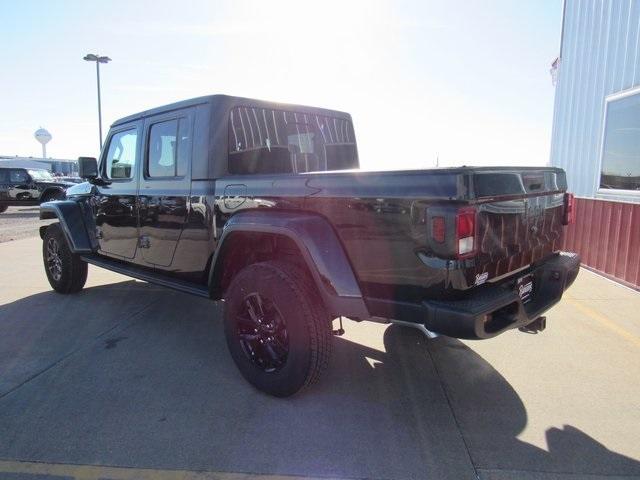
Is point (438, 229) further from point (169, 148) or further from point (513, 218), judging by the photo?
point (169, 148)

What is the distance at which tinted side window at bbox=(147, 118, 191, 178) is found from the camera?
151 inches

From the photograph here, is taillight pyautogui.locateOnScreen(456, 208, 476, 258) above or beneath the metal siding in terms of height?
beneath

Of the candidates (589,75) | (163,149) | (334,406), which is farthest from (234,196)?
(589,75)

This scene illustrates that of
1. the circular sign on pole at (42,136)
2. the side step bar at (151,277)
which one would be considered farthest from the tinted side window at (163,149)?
the circular sign on pole at (42,136)

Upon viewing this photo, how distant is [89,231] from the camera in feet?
17.1

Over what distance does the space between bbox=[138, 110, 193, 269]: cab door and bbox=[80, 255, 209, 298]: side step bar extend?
4.5 inches

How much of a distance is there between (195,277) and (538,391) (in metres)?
2.63

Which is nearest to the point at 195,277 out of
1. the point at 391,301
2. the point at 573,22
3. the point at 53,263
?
the point at 391,301

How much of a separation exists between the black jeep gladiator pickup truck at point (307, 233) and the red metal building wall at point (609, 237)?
308cm

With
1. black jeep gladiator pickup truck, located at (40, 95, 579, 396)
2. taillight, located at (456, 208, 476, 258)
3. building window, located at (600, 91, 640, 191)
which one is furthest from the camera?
building window, located at (600, 91, 640, 191)

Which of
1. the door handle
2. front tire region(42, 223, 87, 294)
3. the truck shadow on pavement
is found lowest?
the truck shadow on pavement

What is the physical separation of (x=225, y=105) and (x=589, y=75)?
6919 mm

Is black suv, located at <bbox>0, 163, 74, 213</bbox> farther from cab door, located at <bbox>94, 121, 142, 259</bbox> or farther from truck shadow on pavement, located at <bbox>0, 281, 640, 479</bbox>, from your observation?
truck shadow on pavement, located at <bbox>0, 281, 640, 479</bbox>

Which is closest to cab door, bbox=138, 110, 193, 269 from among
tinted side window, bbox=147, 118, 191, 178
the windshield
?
tinted side window, bbox=147, 118, 191, 178
